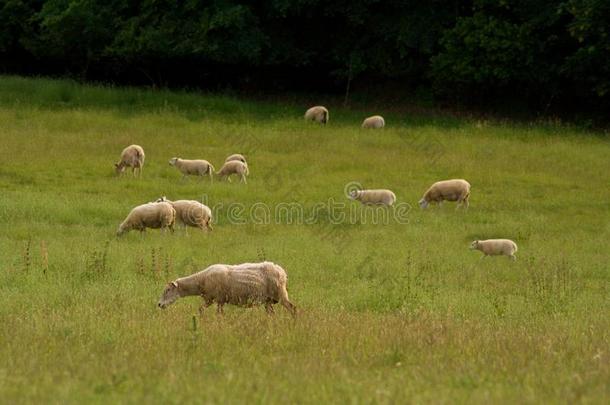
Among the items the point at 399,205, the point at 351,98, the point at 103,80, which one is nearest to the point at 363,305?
the point at 399,205

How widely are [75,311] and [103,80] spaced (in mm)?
38098

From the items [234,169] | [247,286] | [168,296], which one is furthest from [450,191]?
[247,286]

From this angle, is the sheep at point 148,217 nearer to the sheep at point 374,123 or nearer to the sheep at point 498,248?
the sheep at point 498,248

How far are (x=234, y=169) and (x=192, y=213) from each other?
5861 millimetres

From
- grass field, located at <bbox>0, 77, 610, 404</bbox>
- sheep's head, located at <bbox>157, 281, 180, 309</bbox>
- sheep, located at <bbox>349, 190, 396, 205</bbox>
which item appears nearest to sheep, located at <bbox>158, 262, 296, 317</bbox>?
grass field, located at <bbox>0, 77, 610, 404</bbox>

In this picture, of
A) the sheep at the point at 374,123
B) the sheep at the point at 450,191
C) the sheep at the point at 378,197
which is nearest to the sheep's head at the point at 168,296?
the sheep at the point at 378,197

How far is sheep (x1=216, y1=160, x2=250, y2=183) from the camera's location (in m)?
26.1

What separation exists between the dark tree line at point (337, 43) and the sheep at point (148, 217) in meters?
20.9

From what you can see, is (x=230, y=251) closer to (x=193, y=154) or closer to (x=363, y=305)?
(x=363, y=305)

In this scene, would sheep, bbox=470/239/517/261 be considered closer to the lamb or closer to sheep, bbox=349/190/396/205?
sheep, bbox=349/190/396/205

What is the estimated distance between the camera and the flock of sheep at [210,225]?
1173 centimetres

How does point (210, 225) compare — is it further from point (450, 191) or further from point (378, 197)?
point (450, 191)

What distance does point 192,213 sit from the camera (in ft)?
67.2

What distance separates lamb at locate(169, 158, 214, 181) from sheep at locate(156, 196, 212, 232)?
5.65 m
